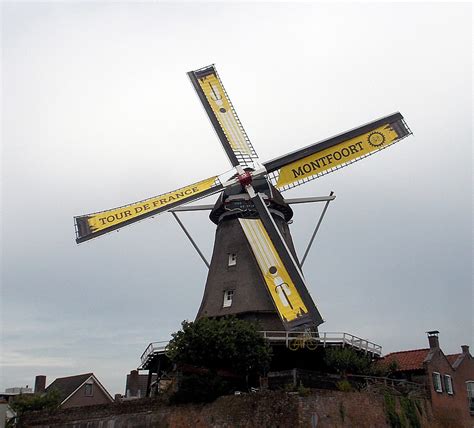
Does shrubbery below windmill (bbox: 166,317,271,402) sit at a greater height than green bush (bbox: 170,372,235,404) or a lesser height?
Answer: greater

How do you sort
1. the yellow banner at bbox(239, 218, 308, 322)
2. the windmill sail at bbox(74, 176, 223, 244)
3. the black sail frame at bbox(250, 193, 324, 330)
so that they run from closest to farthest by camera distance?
the black sail frame at bbox(250, 193, 324, 330), the yellow banner at bbox(239, 218, 308, 322), the windmill sail at bbox(74, 176, 223, 244)

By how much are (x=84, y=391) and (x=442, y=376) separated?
80.7 ft

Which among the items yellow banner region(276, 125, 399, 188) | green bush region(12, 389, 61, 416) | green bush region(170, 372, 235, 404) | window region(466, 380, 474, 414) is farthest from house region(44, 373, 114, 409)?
window region(466, 380, 474, 414)

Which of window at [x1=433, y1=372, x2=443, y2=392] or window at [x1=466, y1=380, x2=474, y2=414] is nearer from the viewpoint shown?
window at [x1=433, y1=372, x2=443, y2=392]

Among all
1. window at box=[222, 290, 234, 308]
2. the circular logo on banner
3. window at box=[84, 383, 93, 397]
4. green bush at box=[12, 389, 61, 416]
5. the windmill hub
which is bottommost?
green bush at box=[12, 389, 61, 416]

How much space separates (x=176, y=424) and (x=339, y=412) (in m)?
6.13

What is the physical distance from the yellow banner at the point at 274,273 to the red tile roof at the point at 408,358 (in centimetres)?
746

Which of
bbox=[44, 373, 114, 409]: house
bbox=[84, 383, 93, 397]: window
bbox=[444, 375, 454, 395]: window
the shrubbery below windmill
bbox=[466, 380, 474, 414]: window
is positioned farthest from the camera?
bbox=[84, 383, 93, 397]: window

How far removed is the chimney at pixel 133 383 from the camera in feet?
142

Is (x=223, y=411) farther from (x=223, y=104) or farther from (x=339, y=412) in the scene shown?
(x=223, y=104)

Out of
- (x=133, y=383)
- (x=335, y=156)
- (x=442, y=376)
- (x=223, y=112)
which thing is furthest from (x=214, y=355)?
(x=133, y=383)

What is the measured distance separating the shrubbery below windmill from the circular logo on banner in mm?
11252

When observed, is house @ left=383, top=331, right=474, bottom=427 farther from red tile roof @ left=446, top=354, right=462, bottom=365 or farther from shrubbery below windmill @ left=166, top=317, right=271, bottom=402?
shrubbery below windmill @ left=166, top=317, right=271, bottom=402

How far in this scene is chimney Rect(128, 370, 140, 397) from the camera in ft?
142
